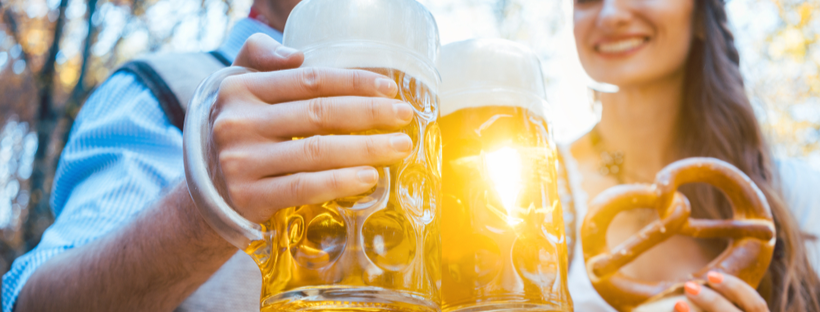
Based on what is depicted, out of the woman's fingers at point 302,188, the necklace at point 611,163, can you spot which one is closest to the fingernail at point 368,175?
the woman's fingers at point 302,188

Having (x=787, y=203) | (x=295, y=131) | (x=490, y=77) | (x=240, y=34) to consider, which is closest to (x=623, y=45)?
(x=787, y=203)

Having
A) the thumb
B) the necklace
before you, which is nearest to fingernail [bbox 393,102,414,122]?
the thumb

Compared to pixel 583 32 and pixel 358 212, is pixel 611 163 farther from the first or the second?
pixel 358 212

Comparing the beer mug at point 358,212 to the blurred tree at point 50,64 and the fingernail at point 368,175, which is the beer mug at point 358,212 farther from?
the blurred tree at point 50,64

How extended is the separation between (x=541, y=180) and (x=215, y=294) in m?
0.68

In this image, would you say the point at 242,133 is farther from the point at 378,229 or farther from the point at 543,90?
the point at 543,90

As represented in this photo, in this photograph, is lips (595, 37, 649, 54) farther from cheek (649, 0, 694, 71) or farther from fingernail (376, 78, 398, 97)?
fingernail (376, 78, 398, 97)

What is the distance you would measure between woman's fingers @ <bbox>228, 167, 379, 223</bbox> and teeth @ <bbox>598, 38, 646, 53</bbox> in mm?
1847

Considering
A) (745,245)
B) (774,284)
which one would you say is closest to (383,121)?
(745,245)

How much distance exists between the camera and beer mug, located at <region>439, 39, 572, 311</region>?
0.67 meters

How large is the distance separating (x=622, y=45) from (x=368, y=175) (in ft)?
6.13

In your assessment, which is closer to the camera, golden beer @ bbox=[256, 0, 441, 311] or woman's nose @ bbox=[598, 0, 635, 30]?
golden beer @ bbox=[256, 0, 441, 311]

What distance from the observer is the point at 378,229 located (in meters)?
0.57

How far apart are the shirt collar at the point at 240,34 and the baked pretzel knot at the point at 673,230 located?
92cm
